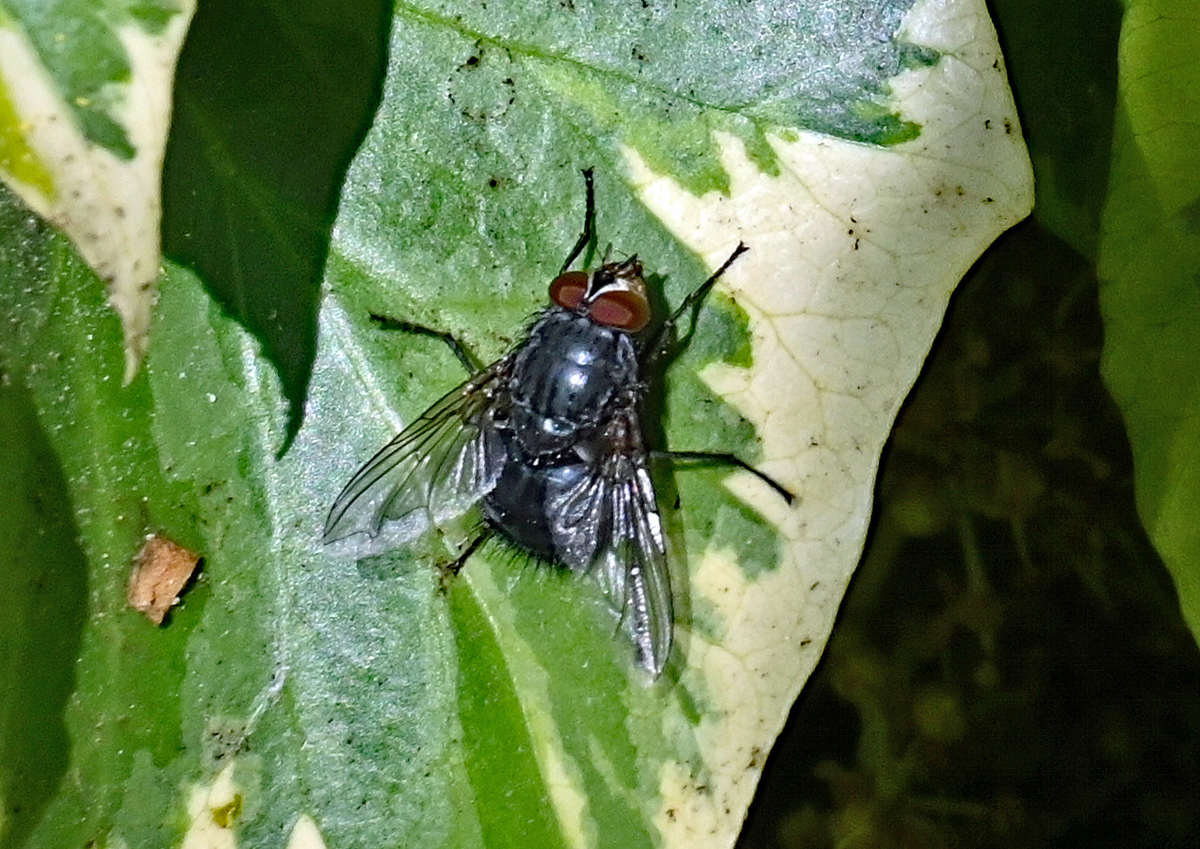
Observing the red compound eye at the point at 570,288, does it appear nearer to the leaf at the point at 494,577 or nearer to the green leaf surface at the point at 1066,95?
the leaf at the point at 494,577

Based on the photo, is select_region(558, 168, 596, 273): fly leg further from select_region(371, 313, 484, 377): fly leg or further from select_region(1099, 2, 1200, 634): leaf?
select_region(1099, 2, 1200, 634): leaf

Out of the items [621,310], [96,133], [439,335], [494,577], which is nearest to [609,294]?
[621,310]

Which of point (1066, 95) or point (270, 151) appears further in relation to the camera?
point (1066, 95)

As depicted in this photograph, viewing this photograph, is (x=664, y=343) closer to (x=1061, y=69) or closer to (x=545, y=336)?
(x=545, y=336)

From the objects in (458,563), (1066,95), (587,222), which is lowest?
(458,563)

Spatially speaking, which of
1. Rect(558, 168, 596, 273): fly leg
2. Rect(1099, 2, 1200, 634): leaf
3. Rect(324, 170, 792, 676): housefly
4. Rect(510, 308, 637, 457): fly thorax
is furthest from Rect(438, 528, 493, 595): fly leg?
Rect(1099, 2, 1200, 634): leaf

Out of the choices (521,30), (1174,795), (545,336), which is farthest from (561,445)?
(1174,795)

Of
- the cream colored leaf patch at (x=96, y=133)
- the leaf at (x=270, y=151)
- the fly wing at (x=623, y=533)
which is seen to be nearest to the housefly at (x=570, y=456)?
the fly wing at (x=623, y=533)

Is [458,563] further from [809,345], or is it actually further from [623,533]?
[809,345]
